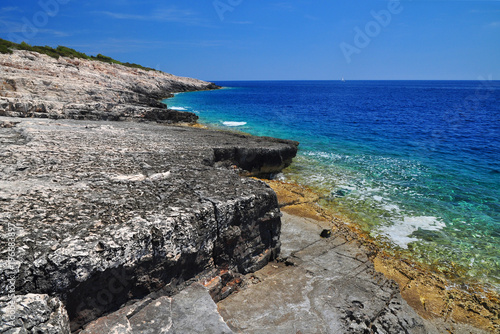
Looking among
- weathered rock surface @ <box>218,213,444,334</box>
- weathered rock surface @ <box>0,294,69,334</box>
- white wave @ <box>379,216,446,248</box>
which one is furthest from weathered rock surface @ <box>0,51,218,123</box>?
white wave @ <box>379,216,446,248</box>

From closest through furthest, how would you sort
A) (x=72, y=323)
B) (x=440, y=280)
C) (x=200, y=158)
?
(x=72, y=323) < (x=440, y=280) < (x=200, y=158)

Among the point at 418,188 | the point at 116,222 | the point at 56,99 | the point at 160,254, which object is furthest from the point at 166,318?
the point at 56,99

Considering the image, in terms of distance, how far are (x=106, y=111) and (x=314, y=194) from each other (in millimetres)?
13357

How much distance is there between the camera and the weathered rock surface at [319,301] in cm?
518

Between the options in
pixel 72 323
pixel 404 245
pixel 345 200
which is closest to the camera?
pixel 72 323

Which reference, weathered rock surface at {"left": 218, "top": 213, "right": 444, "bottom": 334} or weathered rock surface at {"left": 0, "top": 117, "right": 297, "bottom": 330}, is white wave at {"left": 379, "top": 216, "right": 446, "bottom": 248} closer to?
weathered rock surface at {"left": 218, "top": 213, "right": 444, "bottom": 334}

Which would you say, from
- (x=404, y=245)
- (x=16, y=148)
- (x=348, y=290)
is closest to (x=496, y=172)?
(x=404, y=245)

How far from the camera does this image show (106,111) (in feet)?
59.9

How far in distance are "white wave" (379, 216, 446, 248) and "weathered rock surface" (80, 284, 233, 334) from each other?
783cm

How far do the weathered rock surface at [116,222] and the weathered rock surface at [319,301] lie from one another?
2.02 feet

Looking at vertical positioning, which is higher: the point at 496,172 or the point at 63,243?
the point at 63,243

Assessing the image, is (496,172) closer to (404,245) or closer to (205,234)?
(404,245)

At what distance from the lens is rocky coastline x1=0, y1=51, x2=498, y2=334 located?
371 cm

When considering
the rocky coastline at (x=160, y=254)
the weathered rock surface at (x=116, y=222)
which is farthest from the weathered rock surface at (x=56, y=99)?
the weathered rock surface at (x=116, y=222)
